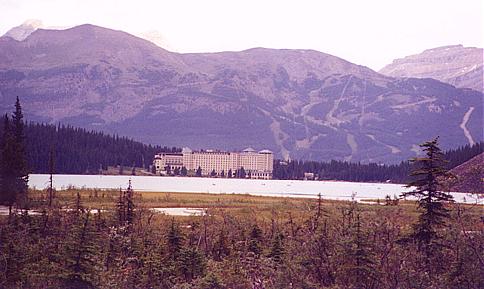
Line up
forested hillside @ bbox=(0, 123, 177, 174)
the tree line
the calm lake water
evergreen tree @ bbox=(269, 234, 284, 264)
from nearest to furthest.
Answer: the tree line, evergreen tree @ bbox=(269, 234, 284, 264), the calm lake water, forested hillside @ bbox=(0, 123, 177, 174)

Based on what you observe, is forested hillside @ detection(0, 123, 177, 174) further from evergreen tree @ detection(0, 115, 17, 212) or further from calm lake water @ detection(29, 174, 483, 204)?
evergreen tree @ detection(0, 115, 17, 212)

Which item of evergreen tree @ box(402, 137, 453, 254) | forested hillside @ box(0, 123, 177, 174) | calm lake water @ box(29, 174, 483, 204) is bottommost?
calm lake water @ box(29, 174, 483, 204)

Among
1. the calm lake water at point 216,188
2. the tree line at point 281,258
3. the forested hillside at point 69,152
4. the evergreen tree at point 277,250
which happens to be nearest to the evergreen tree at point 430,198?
the tree line at point 281,258

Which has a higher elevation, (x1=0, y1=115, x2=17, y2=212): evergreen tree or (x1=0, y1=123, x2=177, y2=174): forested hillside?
(x1=0, y1=123, x2=177, y2=174): forested hillside

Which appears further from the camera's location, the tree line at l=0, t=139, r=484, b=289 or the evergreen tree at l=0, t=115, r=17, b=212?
the evergreen tree at l=0, t=115, r=17, b=212

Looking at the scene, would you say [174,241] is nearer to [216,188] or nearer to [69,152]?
[216,188]

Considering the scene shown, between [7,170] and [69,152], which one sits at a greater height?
[69,152]

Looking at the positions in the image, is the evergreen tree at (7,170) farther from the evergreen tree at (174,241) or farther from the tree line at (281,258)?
the evergreen tree at (174,241)

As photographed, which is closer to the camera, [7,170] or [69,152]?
[7,170]

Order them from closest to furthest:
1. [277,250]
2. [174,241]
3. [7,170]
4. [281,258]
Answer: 1. [281,258]
2. [277,250]
3. [174,241]
4. [7,170]

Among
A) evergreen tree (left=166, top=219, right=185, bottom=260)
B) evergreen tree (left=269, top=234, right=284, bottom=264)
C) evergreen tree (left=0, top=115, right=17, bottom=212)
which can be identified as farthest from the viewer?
evergreen tree (left=0, top=115, right=17, bottom=212)

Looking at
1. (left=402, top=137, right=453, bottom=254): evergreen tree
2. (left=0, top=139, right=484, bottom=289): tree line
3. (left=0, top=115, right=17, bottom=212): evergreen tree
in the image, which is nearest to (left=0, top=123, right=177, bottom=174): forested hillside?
(left=0, top=115, right=17, bottom=212): evergreen tree

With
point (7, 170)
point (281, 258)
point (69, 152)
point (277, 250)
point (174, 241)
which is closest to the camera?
point (281, 258)

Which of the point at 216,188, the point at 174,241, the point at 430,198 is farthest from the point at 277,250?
the point at 216,188
